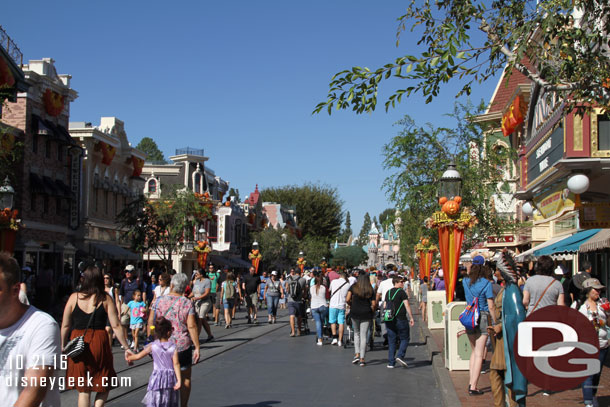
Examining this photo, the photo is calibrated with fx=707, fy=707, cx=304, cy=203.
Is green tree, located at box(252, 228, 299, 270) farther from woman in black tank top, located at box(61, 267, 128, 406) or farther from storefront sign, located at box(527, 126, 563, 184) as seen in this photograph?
woman in black tank top, located at box(61, 267, 128, 406)

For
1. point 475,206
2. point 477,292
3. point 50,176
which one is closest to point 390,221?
point 475,206

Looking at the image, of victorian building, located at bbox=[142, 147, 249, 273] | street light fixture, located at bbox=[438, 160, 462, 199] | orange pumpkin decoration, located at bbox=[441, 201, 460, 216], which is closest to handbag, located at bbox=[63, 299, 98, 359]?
orange pumpkin decoration, located at bbox=[441, 201, 460, 216]

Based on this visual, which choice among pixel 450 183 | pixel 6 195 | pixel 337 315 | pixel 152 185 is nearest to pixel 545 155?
pixel 450 183

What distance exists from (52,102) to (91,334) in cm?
2929

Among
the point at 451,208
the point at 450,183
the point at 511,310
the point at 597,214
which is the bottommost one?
the point at 511,310

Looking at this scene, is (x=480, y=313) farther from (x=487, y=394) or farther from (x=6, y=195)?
(x=6, y=195)

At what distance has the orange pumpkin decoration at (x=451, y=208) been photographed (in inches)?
559

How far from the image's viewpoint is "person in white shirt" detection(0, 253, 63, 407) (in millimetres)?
3783

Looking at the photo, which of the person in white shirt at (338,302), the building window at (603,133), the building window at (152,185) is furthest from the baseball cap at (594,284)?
the building window at (152,185)

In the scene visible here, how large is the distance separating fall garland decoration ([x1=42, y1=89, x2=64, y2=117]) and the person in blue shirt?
28794mm

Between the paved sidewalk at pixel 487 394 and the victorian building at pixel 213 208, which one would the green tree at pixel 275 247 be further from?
the paved sidewalk at pixel 487 394

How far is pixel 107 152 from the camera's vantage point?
39969 millimetres

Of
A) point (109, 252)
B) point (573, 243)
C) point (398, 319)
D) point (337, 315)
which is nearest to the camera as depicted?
point (398, 319)

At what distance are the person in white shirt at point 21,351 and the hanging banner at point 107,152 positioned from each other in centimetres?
3734
